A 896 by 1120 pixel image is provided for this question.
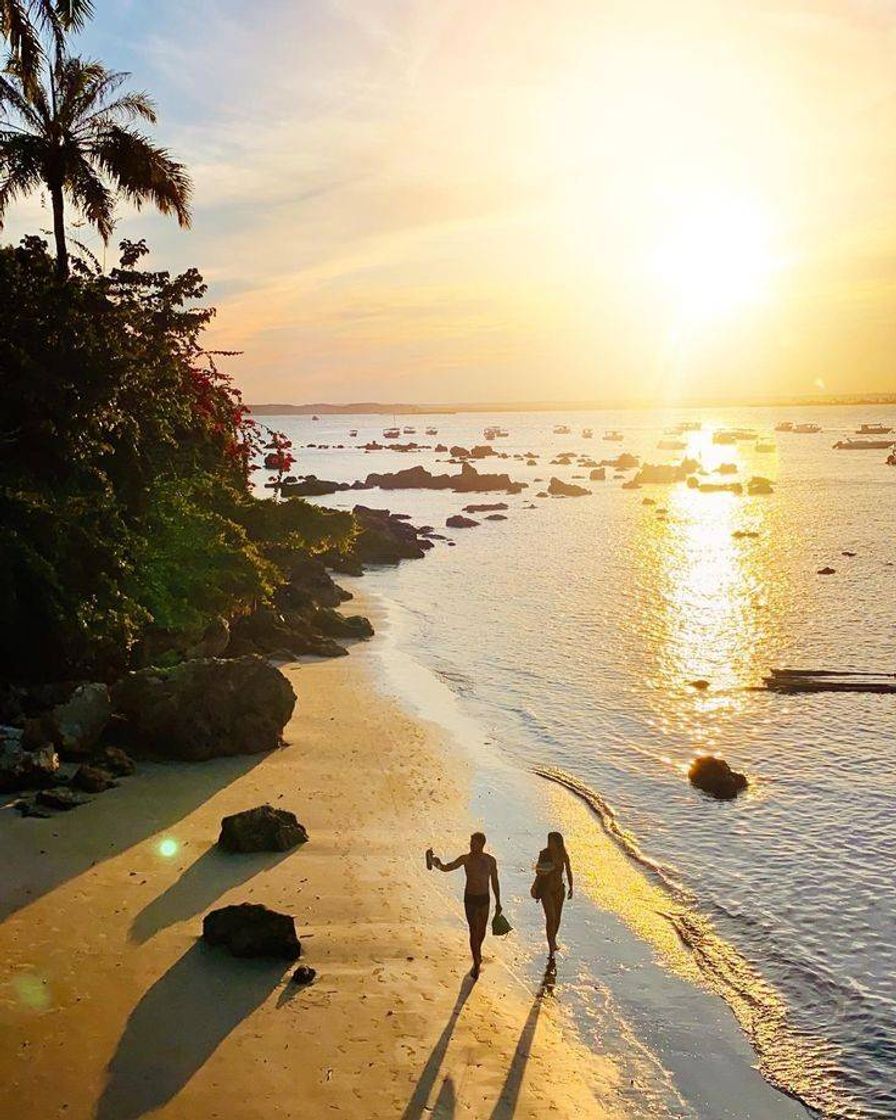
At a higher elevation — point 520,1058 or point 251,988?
point 251,988

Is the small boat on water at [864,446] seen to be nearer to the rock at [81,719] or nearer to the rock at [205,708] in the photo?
the rock at [205,708]

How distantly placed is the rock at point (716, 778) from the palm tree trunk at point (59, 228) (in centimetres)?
1966

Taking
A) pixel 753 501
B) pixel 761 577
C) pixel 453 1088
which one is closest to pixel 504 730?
pixel 453 1088

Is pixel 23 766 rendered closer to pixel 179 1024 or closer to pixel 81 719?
pixel 81 719

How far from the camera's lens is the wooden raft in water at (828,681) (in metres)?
25.7

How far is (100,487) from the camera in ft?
65.9

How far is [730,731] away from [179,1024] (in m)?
16.4

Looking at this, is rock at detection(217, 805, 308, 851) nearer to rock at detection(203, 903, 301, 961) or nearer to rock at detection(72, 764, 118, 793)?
rock at detection(203, 903, 301, 961)

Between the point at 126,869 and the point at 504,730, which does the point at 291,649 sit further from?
the point at 126,869

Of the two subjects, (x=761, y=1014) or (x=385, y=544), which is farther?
(x=385, y=544)

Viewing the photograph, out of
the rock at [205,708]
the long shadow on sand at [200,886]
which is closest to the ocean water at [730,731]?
the long shadow on sand at [200,886]

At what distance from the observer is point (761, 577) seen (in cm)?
4644

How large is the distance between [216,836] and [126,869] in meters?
1.72

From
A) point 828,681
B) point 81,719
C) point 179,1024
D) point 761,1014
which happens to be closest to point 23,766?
point 81,719
